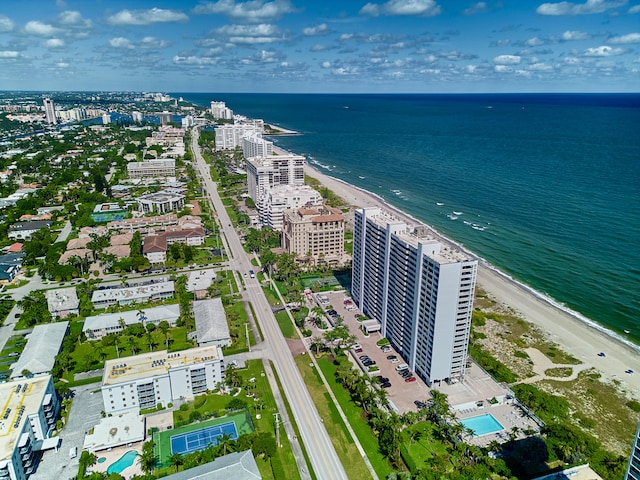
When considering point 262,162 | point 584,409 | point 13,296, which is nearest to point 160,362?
point 13,296

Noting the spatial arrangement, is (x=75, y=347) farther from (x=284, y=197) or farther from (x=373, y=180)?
(x=373, y=180)

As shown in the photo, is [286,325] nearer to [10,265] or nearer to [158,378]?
[158,378]

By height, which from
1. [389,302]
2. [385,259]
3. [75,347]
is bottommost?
[75,347]

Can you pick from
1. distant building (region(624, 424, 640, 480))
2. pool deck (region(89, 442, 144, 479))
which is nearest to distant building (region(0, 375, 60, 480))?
pool deck (region(89, 442, 144, 479))

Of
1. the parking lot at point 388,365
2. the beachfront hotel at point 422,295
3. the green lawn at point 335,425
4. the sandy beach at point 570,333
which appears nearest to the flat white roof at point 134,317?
the green lawn at point 335,425

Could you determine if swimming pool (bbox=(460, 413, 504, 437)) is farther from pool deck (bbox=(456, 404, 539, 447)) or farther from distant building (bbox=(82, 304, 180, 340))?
distant building (bbox=(82, 304, 180, 340))

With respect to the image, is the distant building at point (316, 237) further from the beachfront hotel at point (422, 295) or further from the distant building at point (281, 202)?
the beachfront hotel at point (422, 295)
